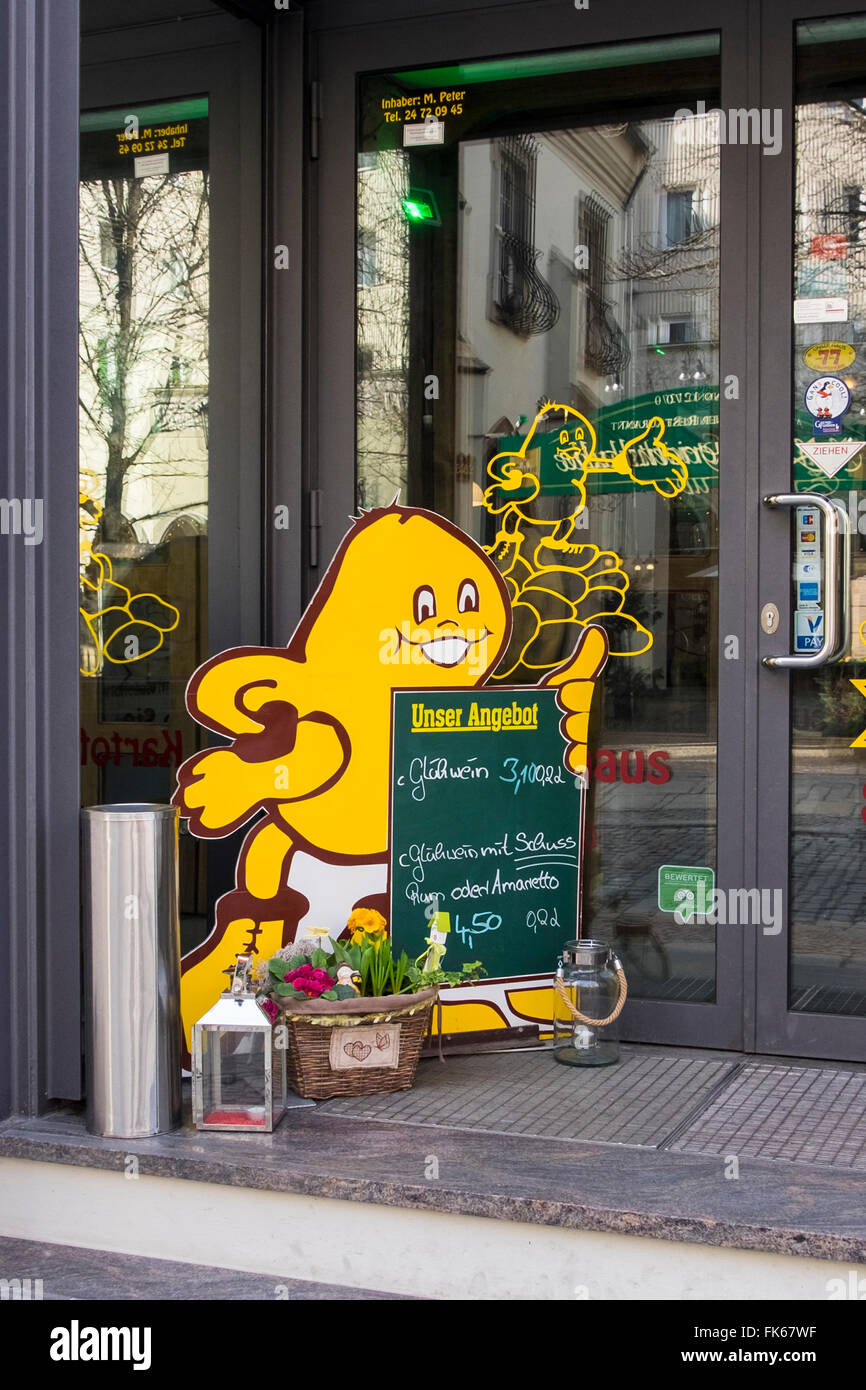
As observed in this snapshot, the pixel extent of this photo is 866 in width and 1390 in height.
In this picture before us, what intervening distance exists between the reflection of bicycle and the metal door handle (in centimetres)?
82

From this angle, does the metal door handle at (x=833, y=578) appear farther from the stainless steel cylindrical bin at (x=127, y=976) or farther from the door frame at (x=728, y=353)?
the stainless steel cylindrical bin at (x=127, y=976)

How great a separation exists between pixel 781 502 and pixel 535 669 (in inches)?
30.6

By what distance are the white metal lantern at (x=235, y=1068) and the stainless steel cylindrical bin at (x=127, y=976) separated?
8 cm

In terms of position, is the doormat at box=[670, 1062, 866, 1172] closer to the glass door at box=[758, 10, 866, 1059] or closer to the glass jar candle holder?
the glass door at box=[758, 10, 866, 1059]

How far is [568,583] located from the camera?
13.7ft

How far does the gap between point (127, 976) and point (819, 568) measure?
1984mm

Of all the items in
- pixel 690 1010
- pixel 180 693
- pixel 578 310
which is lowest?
pixel 690 1010

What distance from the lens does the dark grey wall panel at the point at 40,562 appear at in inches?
134

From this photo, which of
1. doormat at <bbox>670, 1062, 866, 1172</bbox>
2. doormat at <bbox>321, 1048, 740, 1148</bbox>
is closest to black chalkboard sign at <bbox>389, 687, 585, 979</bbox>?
doormat at <bbox>321, 1048, 740, 1148</bbox>

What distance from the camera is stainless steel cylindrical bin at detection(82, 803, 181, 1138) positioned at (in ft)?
10.9
